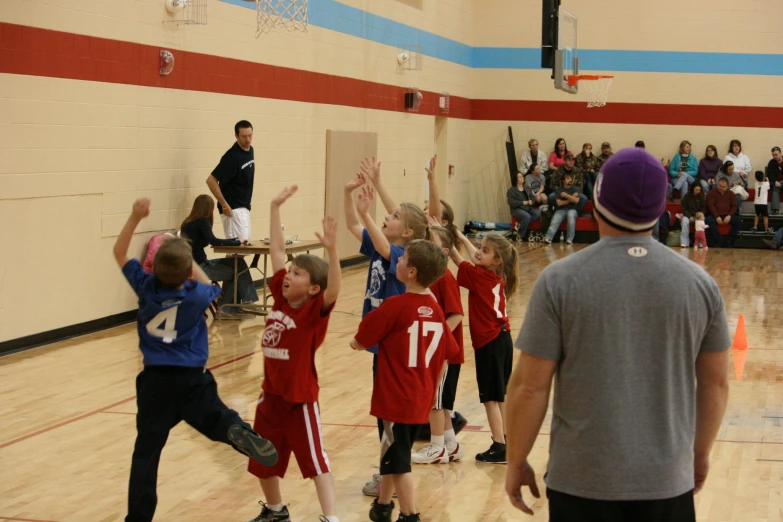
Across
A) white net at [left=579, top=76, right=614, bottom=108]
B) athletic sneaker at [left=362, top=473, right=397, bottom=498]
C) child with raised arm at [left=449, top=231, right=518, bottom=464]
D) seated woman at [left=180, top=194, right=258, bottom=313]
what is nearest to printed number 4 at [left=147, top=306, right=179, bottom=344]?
athletic sneaker at [left=362, top=473, right=397, bottom=498]

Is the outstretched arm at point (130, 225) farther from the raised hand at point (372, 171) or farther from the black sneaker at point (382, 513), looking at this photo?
the black sneaker at point (382, 513)

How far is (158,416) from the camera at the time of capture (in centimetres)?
421

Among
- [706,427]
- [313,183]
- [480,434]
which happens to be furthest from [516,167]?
[706,427]

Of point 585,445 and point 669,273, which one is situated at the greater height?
point 669,273

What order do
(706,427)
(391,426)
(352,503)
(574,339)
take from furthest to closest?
(352,503), (391,426), (706,427), (574,339)

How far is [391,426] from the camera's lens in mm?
4551

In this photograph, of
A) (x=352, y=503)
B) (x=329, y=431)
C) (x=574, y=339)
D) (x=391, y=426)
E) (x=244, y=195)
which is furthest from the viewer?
(x=244, y=195)

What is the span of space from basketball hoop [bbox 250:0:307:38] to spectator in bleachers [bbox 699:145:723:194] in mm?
10763

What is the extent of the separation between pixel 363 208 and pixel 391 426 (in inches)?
48.6

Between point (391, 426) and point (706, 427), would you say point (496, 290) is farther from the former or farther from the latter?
point (706, 427)

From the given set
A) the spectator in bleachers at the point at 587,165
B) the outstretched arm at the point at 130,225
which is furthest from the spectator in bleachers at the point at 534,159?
the outstretched arm at the point at 130,225

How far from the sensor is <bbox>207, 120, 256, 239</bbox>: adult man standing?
1151cm

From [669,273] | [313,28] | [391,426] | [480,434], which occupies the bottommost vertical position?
[480,434]

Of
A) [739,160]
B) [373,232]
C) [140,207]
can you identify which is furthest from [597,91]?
[140,207]
